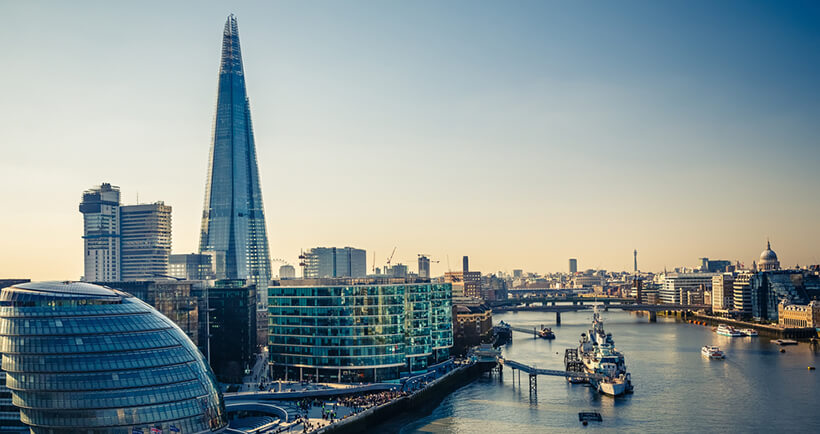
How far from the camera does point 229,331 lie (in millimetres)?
92188

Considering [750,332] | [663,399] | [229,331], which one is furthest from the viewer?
[750,332]

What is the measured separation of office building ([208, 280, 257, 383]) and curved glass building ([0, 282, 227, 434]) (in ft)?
102

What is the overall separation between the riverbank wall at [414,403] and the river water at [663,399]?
1.30m

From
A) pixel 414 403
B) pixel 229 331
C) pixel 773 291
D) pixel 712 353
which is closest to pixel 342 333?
pixel 414 403

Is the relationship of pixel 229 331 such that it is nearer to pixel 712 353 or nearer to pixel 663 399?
pixel 663 399

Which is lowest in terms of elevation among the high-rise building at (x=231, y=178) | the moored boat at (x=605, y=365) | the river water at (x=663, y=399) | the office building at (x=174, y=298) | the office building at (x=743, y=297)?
the river water at (x=663, y=399)

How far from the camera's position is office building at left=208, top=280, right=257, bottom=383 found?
296 ft

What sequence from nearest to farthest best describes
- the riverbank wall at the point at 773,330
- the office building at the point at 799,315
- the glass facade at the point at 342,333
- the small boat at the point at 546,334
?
the glass facade at the point at 342,333, the riverbank wall at the point at 773,330, the small boat at the point at 546,334, the office building at the point at 799,315

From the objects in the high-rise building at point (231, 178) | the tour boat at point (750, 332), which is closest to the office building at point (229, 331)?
the high-rise building at point (231, 178)

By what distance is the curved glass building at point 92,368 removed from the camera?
53750 mm

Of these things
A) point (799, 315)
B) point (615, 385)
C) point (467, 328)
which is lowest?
point (615, 385)

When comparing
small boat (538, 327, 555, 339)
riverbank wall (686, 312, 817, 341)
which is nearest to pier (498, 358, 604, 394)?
small boat (538, 327, 555, 339)

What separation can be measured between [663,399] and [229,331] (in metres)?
50.2

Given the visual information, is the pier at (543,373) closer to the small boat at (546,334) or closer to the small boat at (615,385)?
the small boat at (615,385)
